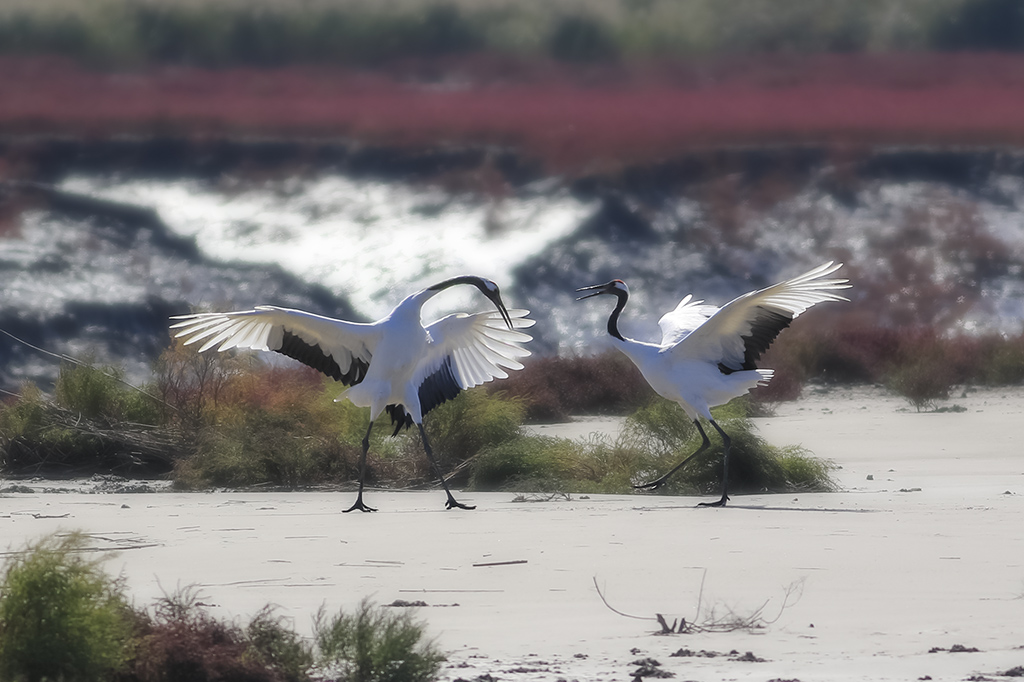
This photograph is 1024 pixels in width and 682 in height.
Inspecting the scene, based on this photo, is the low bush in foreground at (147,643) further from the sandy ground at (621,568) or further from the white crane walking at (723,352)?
the white crane walking at (723,352)

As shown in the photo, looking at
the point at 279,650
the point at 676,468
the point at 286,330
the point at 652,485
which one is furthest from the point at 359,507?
the point at 279,650

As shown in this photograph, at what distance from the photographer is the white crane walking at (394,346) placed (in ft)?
42.8

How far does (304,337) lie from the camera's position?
13516 millimetres

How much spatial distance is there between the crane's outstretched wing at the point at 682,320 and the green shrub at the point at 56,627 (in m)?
8.97

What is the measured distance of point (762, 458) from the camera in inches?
583

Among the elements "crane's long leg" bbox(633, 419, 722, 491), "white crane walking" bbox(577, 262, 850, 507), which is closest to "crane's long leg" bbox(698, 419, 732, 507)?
"white crane walking" bbox(577, 262, 850, 507)

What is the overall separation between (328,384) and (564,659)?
42.3 feet

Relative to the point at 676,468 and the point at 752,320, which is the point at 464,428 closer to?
the point at 676,468

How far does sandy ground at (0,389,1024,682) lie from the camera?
662cm

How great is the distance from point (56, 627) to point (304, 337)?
7.75m

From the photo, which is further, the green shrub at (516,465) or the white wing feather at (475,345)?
the green shrub at (516,465)

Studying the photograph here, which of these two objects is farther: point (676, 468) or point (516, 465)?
point (516, 465)

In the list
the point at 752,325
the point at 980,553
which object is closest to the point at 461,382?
the point at 752,325

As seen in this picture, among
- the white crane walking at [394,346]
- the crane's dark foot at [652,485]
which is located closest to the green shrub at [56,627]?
the white crane walking at [394,346]
